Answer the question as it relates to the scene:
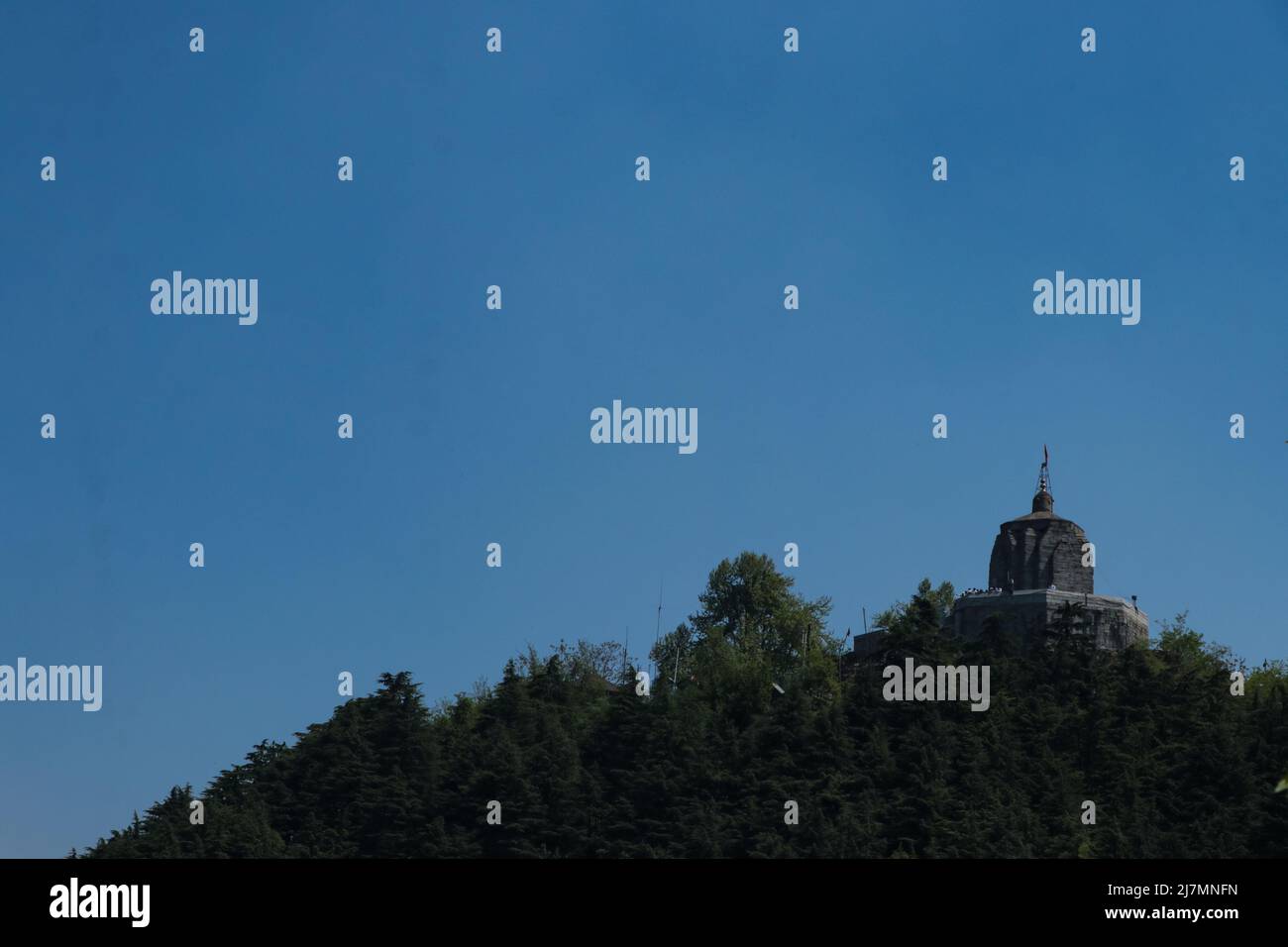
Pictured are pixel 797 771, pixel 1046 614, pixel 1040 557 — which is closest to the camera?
pixel 797 771

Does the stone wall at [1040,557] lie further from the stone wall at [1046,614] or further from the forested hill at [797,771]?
the forested hill at [797,771]

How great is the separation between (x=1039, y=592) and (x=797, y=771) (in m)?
25.9

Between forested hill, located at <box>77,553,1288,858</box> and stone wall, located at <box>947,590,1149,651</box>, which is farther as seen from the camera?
stone wall, located at <box>947,590,1149,651</box>

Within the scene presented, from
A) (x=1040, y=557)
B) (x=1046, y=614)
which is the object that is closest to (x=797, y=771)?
(x=1046, y=614)

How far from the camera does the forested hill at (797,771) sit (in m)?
88.9

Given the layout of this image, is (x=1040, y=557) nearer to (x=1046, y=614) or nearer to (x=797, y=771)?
(x=1046, y=614)

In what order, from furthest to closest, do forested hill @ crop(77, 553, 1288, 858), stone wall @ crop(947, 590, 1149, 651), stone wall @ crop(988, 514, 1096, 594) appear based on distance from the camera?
stone wall @ crop(988, 514, 1096, 594)
stone wall @ crop(947, 590, 1149, 651)
forested hill @ crop(77, 553, 1288, 858)

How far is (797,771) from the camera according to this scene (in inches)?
3762

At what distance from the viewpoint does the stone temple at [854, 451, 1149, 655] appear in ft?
368

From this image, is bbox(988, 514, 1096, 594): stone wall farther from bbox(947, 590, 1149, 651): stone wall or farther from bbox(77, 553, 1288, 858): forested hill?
bbox(77, 553, 1288, 858): forested hill

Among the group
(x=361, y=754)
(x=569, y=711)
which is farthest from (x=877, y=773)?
(x=361, y=754)

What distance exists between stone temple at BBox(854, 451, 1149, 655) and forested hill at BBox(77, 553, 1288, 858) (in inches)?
142
